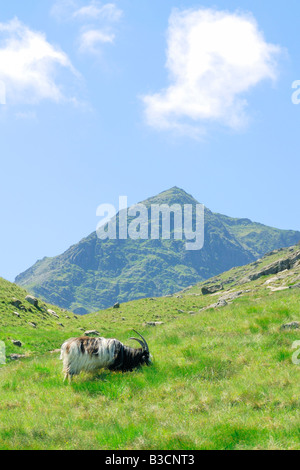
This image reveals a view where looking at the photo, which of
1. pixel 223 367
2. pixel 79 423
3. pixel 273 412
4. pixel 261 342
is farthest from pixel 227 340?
pixel 79 423

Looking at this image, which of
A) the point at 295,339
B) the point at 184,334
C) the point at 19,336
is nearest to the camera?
the point at 295,339

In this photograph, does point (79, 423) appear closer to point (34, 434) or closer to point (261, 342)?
point (34, 434)

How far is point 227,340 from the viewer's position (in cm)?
1344

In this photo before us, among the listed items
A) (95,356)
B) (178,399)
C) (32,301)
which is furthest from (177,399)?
(32,301)

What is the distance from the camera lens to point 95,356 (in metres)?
11.8

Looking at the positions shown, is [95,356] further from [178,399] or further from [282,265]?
[282,265]

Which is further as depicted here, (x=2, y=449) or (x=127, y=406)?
(x=127, y=406)

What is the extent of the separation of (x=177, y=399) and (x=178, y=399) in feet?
0.09

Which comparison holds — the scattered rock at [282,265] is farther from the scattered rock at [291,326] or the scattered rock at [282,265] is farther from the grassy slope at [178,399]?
the grassy slope at [178,399]

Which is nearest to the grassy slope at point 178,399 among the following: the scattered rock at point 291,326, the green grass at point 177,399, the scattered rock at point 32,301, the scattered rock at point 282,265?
the green grass at point 177,399

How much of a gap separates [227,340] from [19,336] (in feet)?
78.6

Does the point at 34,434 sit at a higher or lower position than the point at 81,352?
lower
